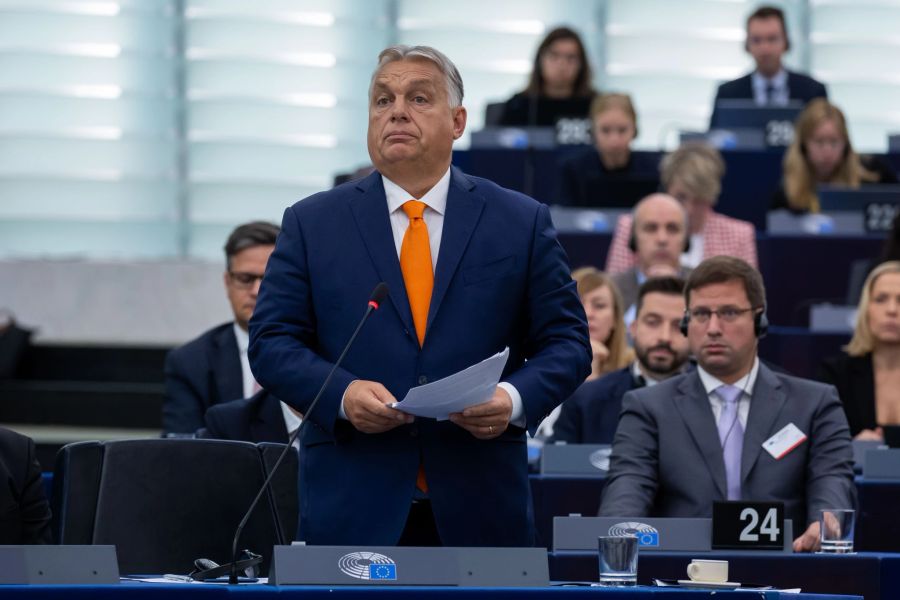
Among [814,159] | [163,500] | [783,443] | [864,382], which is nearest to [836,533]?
[783,443]

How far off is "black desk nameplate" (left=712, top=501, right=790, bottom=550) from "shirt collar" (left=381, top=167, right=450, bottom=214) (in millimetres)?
822

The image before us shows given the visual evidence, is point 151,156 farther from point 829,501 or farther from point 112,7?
point 829,501

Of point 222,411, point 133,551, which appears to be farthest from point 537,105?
point 133,551

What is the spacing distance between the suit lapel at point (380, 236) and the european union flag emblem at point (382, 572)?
507 mm

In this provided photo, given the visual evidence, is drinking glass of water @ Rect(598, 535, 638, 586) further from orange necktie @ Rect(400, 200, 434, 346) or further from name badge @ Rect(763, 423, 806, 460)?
name badge @ Rect(763, 423, 806, 460)

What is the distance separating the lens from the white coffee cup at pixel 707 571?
2.93 metres

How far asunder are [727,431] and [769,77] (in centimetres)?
601

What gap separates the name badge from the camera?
4402 millimetres

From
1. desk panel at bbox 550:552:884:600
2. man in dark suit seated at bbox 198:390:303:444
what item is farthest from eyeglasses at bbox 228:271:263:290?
desk panel at bbox 550:552:884:600

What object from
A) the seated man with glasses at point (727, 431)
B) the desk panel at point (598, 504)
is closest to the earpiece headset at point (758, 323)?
the seated man with glasses at point (727, 431)

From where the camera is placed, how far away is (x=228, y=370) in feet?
17.4

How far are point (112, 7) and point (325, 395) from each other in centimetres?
841

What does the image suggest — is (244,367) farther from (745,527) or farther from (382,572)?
(382,572)

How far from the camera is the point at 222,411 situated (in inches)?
183
